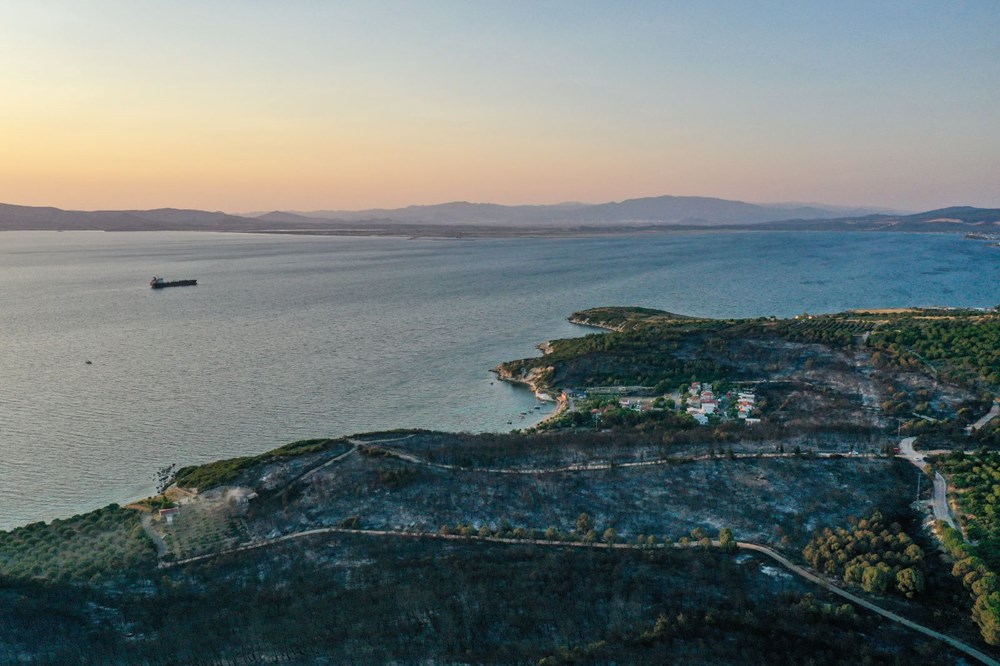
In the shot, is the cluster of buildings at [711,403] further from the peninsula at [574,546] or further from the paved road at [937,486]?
the paved road at [937,486]

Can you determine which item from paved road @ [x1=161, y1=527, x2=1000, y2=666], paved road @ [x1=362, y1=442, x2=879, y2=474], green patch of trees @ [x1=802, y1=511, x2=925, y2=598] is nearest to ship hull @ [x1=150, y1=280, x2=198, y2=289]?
paved road @ [x1=362, y1=442, x2=879, y2=474]

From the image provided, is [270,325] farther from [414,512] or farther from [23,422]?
[414,512]

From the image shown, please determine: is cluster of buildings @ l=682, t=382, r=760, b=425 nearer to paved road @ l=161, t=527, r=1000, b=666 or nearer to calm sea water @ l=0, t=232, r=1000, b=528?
calm sea water @ l=0, t=232, r=1000, b=528

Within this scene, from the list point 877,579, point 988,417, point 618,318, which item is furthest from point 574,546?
point 618,318

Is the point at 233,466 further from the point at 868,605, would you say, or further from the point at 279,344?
the point at 279,344

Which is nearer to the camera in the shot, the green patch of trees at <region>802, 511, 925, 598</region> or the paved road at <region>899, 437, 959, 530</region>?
the green patch of trees at <region>802, 511, 925, 598</region>

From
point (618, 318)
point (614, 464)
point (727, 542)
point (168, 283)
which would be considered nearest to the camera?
point (727, 542)

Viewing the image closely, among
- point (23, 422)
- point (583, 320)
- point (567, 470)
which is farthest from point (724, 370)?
point (23, 422)
